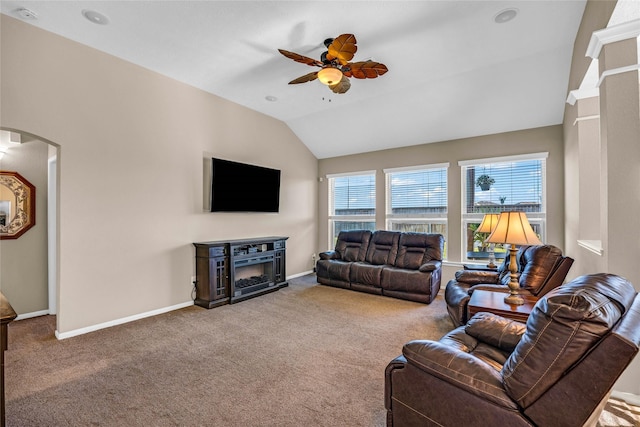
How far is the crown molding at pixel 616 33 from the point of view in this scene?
2.15m

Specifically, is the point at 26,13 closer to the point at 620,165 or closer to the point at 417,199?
the point at 620,165

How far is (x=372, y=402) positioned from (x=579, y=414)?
1.35 m

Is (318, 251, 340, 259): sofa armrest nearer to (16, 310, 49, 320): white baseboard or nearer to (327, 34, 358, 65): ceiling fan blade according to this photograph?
(327, 34, 358, 65): ceiling fan blade

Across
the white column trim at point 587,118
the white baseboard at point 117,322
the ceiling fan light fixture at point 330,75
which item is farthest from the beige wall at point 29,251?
the white column trim at point 587,118

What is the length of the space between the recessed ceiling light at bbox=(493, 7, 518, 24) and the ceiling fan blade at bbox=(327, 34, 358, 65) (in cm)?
148

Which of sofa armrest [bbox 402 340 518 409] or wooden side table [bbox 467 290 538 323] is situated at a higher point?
sofa armrest [bbox 402 340 518 409]

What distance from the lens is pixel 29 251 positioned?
157 inches

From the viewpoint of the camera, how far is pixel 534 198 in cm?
491

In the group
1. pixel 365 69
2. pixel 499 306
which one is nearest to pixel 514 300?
pixel 499 306

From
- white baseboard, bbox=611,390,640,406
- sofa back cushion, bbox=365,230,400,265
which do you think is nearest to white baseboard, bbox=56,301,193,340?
sofa back cushion, bbox=365,230,400,265

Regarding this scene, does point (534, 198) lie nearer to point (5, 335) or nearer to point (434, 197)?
point (434, 197)

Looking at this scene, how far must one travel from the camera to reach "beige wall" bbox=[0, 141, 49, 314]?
3836mm

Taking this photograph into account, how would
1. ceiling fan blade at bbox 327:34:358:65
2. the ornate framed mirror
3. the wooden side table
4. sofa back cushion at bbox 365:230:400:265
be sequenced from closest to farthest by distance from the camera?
the wooden side table
ceiling fan blade at bbox 327:34:358:65
the ornate framed mirror
sofa back cushion at bbox 365:230:400:265

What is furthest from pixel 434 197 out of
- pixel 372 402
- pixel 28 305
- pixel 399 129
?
pixel 28 305
